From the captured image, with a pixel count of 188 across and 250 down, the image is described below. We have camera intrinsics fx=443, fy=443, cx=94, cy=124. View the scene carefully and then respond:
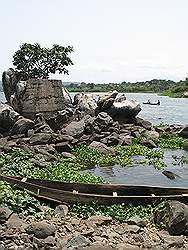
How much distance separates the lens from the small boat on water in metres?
14.1

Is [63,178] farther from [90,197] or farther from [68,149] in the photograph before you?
[68,149]

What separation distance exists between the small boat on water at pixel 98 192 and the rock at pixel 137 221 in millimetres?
1209

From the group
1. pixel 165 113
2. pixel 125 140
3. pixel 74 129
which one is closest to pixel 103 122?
pixel 125 140

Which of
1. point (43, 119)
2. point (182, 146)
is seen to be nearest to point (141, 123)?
point (182, 146)

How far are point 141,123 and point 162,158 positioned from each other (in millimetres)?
10227

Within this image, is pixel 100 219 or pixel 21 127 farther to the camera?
pixel 21 127

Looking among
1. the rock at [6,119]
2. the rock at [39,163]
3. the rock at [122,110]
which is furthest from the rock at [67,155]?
the rock at [122,110]

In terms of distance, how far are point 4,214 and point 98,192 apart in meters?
4.06

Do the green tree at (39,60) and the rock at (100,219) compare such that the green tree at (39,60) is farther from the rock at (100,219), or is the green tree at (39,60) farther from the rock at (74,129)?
the rock at (100,219)

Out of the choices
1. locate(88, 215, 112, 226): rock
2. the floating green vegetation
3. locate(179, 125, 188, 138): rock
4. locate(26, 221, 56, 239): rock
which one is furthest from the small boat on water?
locate(179, 125, 188, 138): rock

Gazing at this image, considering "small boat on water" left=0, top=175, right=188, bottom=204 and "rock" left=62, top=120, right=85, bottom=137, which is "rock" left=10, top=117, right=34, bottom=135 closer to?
"rock" left=62, top=120, right=85, bottom=137

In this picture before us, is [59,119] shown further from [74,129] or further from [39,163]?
[39,163]

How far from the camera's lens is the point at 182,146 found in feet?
95.5

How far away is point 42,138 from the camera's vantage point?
2553cm
